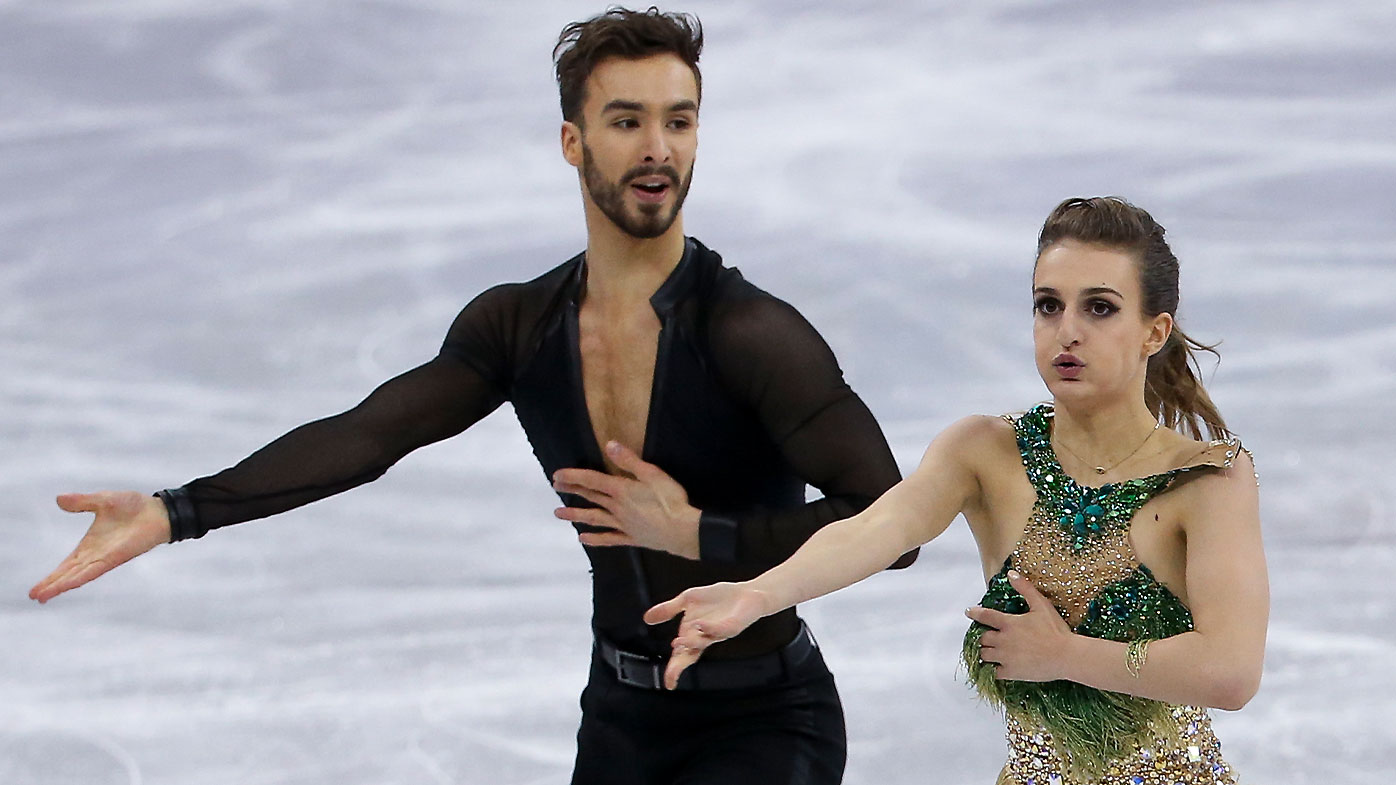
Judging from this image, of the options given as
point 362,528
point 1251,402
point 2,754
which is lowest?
point 2,754

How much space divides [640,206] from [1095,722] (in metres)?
1.22

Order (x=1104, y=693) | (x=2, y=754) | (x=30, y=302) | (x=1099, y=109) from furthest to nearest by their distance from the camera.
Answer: (x=1099, y=109) → (x=30, y=302) → (x=2, y=754) → (x=1104, y=693)

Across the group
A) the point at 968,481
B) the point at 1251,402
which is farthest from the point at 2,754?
the point at 1251,402

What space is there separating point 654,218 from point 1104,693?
46.3 inches

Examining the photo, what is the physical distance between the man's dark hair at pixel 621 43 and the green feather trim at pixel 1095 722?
1251 mm

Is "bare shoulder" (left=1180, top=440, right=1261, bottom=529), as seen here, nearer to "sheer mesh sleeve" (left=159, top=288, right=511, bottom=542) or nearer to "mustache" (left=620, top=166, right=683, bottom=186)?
"mustache" (left=620, top=166, right=683, bottom=186)

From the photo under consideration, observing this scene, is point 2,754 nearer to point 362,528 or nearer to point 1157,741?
point 362,528

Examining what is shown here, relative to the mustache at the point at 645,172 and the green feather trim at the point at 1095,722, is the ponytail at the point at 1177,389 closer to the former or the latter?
the green feather trim at the point at 1095,722

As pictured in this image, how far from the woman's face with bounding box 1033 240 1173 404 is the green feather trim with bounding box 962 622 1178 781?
430mm

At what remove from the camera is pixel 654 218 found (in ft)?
11.0

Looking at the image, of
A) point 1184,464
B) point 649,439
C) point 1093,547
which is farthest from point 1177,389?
point 649,439

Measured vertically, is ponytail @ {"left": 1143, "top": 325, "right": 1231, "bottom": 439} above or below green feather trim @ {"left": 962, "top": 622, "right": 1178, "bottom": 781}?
above

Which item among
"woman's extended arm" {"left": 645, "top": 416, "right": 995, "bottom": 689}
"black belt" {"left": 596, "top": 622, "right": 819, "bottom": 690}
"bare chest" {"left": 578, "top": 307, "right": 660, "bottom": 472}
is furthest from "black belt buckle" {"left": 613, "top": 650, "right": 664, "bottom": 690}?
"woman's extended arm" {"left": 645, "top": 416, "right": 995, "bottom": 689}

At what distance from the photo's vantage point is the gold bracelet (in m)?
2.59
